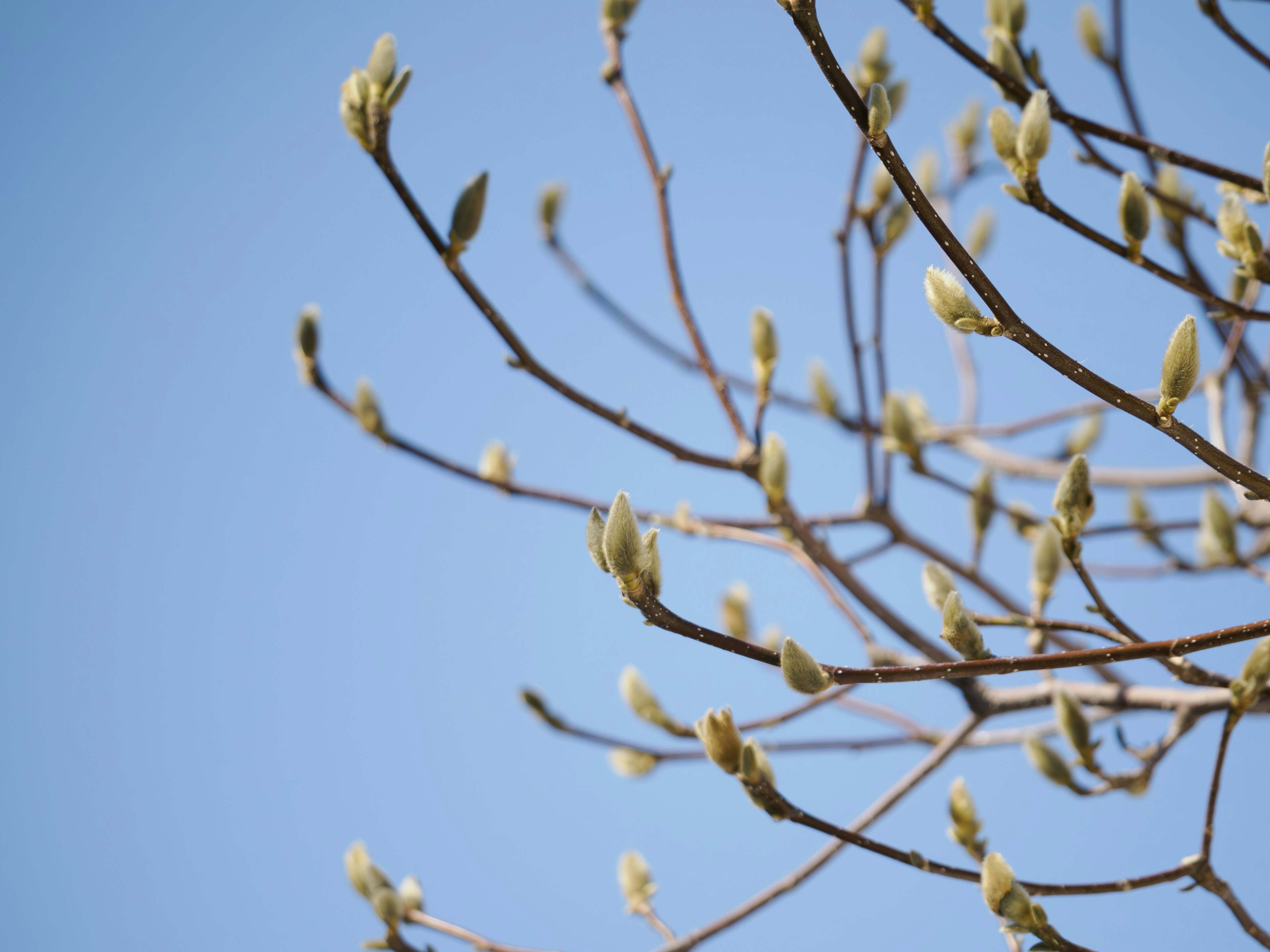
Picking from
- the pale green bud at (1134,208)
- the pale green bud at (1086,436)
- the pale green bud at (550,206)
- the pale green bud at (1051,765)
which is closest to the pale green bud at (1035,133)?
the pale green bud at (1134,208)

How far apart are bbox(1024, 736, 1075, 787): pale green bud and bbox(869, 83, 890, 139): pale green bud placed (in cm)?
84

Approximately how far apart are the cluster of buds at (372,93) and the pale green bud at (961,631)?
25.8 inches

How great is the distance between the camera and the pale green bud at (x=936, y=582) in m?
0.85

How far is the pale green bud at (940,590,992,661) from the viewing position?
663 millimetres

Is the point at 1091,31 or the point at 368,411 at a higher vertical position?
the point at 1091,31

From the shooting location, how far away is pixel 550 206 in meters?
1.54

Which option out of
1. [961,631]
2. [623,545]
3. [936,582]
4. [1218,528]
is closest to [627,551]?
[623,545]

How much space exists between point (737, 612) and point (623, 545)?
1068 millimetres

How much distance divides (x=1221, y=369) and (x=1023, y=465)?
54 cm

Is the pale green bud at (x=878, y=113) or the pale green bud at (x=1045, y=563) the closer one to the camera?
the pale green bud at (x=878, y=113)

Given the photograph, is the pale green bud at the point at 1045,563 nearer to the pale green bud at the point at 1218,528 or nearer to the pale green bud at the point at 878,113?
the pale green bud at the point at 1218,528

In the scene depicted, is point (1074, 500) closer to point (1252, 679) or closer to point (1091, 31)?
point (1252, 679)

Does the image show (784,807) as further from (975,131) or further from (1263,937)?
(975,131)

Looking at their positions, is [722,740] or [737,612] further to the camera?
[737,612]
